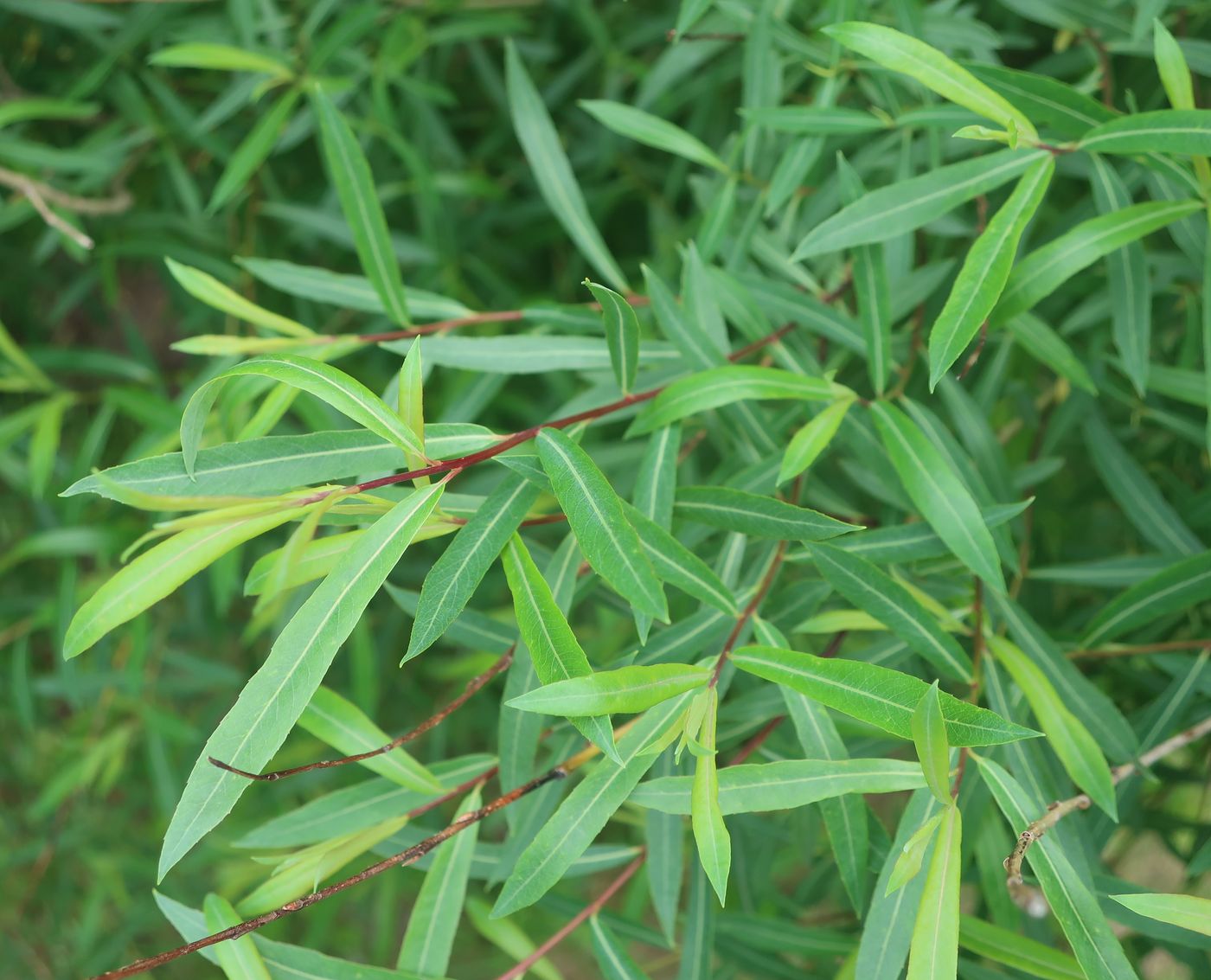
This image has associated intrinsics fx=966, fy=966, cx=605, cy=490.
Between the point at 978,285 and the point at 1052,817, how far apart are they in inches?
11.3

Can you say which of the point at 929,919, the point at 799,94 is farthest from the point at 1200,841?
the point at 799,94

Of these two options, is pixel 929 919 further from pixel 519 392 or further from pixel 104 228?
pixel 104 228

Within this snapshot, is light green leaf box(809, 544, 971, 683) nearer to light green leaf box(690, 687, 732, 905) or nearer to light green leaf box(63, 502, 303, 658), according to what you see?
light green leaf box(690, 687, 732, 905)

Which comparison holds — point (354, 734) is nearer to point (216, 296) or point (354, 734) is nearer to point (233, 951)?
point (233, 951)

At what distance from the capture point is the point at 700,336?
0.65 meters

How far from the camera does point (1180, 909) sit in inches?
19.0

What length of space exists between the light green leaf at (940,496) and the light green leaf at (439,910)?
1.15 ft

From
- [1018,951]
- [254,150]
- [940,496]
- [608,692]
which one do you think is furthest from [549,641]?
[254,150]

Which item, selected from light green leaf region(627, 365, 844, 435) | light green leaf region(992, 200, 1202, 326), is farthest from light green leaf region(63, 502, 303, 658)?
light green leaf region(992, 200, 1202, 326)

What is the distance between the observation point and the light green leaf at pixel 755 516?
56cm

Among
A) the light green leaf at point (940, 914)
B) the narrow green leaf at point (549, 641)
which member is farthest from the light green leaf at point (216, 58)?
the light green leaf at point (940, 914)

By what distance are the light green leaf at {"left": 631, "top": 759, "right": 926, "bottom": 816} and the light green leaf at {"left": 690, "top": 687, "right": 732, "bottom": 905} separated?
12mm

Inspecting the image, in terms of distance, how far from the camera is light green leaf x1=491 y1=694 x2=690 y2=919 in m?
0.52

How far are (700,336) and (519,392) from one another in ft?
1.97
